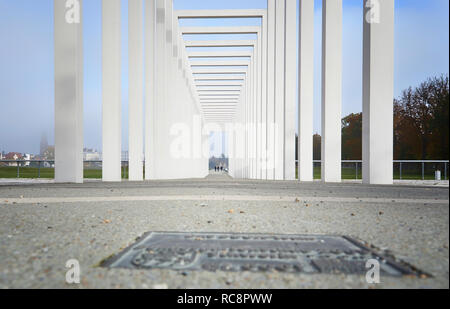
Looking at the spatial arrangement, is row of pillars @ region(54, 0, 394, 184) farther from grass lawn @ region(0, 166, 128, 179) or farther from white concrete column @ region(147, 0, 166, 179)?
grass lawn @ region(0, 166, 128, 179)

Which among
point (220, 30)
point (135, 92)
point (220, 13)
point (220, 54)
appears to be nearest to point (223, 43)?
point (220, 54)

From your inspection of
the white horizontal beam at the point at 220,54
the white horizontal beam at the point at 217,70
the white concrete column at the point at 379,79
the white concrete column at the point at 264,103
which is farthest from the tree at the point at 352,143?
the white concrete column at the point at 379,79

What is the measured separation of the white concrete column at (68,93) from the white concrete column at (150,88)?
23.9ft

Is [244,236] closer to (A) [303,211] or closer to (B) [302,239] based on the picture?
(B) [302,239]

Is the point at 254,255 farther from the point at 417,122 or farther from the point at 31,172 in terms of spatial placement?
the point at 417,122

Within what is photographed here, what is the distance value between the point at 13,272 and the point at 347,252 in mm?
2270

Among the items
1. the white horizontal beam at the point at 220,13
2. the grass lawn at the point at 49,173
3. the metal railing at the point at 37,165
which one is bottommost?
the grass lawn at the point at 49,173

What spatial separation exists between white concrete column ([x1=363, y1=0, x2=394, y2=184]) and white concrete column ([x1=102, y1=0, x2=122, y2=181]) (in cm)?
764

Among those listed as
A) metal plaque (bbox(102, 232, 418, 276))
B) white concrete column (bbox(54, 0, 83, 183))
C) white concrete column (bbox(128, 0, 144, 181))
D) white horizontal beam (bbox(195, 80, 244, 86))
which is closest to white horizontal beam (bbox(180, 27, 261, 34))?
white concrete column (bbox(128, 0, 144, 181))

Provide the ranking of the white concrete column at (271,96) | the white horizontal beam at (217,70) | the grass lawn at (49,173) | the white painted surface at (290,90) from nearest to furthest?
the white painted surface at (290,90)
the grass lawn at (49,173)
the white concrete column at (271,96)
the white horizontal beam at (217,70)

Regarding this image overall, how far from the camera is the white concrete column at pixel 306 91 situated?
13531 millimetres

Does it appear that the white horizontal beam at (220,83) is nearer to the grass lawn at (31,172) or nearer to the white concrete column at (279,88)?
the white concrete column at (279,88)

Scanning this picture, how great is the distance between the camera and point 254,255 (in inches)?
103

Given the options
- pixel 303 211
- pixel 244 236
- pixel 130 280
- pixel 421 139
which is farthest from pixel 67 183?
pixel 421 139
